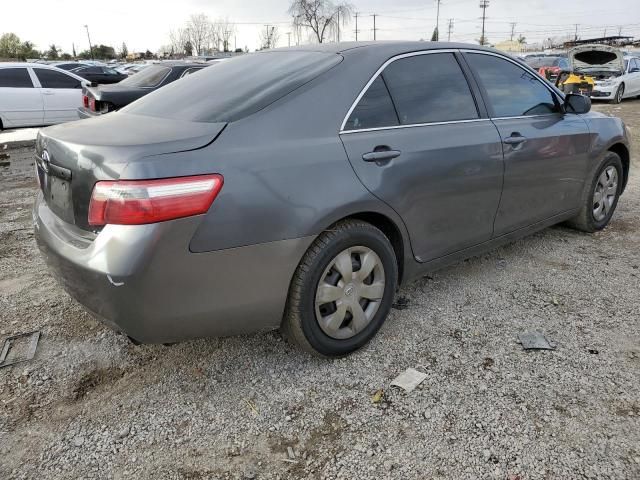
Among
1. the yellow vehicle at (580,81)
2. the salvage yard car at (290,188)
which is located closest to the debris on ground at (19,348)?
the salvage yard car at (290,188)

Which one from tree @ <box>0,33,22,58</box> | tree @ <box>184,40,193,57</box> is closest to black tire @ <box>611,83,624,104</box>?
tree @ <box>0,33,22,58</box>

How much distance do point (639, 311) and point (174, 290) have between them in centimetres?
281

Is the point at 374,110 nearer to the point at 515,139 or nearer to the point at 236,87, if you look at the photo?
the point at 236,87

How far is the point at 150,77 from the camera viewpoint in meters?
9.09

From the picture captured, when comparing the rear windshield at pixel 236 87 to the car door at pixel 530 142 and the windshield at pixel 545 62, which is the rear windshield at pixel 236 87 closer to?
the car door at pixel 530 142

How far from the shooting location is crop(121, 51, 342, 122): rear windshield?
248 cm

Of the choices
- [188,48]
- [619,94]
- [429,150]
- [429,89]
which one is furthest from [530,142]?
[188,48]

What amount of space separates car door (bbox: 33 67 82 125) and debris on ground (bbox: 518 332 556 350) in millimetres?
10819

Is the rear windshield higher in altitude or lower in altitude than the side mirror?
higher

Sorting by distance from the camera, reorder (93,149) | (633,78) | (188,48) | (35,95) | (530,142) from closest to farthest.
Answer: (93,149) < (530,142) < (35,95) < (633,78) < (188,48)

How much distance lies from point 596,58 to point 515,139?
17.9m

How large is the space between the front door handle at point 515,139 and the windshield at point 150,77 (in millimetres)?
7016

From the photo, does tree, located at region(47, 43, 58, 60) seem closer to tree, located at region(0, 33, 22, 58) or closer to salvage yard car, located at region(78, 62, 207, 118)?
tree, located at region(0, 33, 22, 58)

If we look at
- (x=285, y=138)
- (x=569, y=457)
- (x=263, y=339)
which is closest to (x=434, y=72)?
(x=285, y=138)
